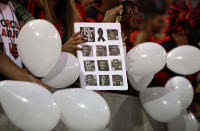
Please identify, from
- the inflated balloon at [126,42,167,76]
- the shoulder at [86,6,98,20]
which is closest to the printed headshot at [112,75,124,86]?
A: the inflated balloon at [126,42,167,76]

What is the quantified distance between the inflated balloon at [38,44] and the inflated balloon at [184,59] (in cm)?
112

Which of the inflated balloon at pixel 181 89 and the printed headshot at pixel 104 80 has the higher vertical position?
the printed headshot at pixel 104 80

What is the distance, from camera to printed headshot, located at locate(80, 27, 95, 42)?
1.72m

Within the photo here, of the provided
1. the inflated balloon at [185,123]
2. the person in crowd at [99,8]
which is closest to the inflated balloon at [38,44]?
the person in crowd at [99,8]

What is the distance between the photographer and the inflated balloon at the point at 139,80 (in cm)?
212

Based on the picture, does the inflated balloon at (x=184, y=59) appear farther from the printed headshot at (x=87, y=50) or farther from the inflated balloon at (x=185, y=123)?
the printed headshot at (x=87, y=50)

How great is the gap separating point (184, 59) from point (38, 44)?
126 centimetres

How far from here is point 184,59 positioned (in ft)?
7.30

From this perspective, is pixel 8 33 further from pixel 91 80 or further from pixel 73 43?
pixel 91 80

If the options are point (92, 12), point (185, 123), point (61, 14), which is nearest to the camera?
point (61, 14)

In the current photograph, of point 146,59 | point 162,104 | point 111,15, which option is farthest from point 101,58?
point 162,104

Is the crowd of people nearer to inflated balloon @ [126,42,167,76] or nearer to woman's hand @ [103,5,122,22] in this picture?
woman's hand @ [103,5,122,22]

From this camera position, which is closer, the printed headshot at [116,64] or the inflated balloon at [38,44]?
the inflated balloon at [38,44]

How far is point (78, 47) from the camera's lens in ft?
5.51
